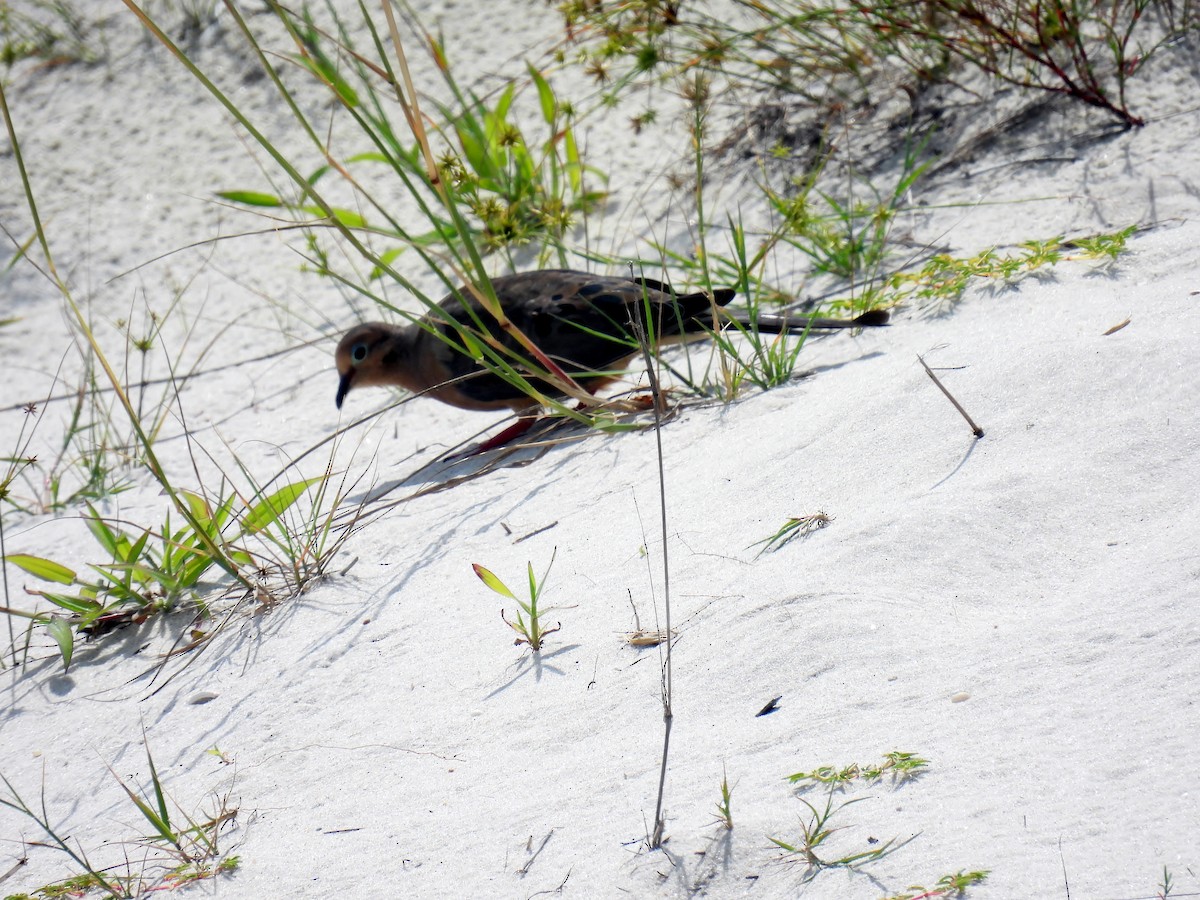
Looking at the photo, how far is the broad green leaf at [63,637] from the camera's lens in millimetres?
3111

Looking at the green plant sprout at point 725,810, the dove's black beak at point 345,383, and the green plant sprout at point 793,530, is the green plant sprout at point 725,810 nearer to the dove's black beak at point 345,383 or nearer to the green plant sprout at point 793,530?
the green plant sprout at point 793,530

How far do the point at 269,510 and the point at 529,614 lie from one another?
43.0 inches

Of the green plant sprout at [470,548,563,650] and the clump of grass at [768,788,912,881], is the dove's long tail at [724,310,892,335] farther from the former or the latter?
the clump of grass at [768,788,912,881]

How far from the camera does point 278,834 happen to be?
2.15 m

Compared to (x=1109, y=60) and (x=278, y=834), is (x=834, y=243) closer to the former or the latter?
(x=1109, y=60)

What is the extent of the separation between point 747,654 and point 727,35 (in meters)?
4.78

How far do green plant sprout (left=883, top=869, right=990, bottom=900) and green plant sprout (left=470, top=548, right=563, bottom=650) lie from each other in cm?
108

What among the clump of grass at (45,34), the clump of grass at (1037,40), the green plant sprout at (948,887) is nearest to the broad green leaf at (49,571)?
the green plant sprout at (948,887)

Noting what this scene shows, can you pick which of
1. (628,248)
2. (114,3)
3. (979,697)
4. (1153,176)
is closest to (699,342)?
(628,248)

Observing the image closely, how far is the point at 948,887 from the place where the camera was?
4.96ft

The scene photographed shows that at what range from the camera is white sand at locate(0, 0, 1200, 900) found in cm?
169

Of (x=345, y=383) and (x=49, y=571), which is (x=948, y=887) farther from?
(x=345, y=383)

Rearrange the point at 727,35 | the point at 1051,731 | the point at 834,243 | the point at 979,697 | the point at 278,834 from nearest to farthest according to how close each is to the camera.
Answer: the point at 1051,731 < the point at 979,697 < the point at 278,834 < the point at 834,243 < the point at 727,35

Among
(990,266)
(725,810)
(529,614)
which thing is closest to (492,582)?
(529,614)
